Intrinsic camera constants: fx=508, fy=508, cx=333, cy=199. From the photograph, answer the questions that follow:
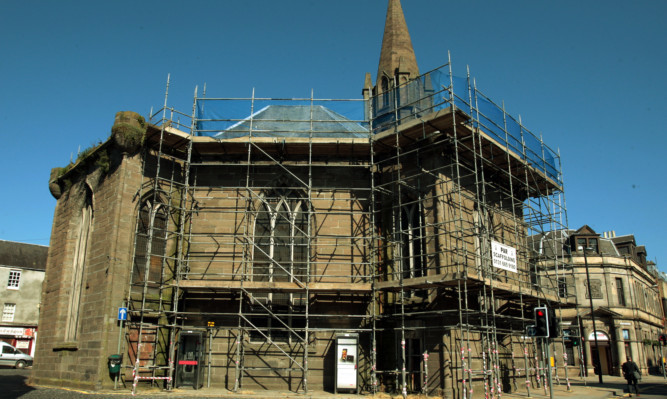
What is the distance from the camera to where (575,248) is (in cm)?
4594

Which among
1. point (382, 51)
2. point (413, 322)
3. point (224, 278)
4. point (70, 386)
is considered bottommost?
point (70, 386)

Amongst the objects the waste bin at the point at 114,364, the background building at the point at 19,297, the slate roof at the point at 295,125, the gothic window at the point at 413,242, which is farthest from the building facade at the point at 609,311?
the background building at the point at 19,297

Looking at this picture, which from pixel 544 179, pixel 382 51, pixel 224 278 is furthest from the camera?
pixel 382 51

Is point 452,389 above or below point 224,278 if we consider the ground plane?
below

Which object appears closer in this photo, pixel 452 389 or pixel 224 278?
pixel 452 389

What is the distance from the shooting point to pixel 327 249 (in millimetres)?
18281

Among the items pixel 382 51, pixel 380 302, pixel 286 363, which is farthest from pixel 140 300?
pixel 382 51

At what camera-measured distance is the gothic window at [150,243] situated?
57.7ft

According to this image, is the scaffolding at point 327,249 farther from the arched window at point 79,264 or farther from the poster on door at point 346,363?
the arched window at point 79,264

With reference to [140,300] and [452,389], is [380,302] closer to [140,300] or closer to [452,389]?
[452,389]

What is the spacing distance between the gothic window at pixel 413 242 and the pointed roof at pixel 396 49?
7966 mm

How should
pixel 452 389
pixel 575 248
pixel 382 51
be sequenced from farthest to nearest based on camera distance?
1. pixel 575 248
2. pixel 382 51
3. pixel 452 389

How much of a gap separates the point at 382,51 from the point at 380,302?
1306cm

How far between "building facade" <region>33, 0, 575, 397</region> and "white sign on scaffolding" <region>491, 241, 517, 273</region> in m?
0.07
